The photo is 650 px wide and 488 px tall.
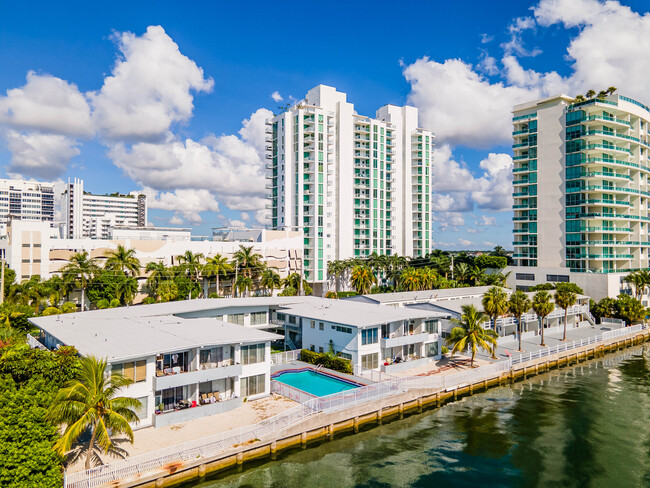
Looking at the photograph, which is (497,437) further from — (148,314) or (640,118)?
(640,118)

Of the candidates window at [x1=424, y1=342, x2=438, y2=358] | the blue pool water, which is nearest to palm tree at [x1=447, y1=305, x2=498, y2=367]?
window at [x1=424, y1=342, x2=438, y2=358]

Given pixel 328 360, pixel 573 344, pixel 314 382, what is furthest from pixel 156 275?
pixel 573 344

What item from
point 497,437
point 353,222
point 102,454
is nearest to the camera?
point 102,454

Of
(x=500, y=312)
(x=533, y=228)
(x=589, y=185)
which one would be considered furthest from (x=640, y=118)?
(x=500, y=312)

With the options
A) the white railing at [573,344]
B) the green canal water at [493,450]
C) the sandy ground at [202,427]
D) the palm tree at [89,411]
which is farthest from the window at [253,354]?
the white railing at [573,344]

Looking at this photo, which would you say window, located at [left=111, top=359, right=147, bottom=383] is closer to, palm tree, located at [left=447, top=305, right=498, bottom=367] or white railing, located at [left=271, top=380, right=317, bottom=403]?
white railing, located at [left=271, top=380, right=317, bottom=403]

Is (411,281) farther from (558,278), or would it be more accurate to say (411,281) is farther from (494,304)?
(494,304)

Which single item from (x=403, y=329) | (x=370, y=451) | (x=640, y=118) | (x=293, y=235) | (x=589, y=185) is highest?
(x=640, y=118)
